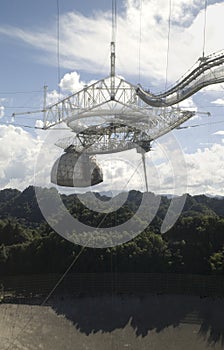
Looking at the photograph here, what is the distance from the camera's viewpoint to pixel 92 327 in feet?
54.5

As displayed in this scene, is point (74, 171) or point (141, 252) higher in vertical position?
point (74, 171)

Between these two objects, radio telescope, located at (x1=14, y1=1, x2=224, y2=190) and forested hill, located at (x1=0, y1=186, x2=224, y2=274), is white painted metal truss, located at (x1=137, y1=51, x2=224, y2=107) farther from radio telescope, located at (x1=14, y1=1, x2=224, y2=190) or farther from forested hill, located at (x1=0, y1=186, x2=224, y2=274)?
forested hill, located at (x1=0, y1=186, x2=224, y2=274)

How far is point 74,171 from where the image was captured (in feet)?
46.8

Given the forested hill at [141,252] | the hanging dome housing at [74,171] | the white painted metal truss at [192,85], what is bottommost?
the forested hill at [141,252]

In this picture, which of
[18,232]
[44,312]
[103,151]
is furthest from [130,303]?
[18,232]

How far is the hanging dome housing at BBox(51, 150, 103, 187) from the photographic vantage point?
46.9 feet

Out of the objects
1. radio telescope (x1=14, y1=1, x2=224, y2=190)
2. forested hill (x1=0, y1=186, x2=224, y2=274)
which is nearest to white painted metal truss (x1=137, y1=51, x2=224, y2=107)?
radio telescope (x1=14, y1=1, x2=224, y2=190)

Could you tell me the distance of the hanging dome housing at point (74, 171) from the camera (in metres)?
14.3

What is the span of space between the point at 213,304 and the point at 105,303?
15.2 feet

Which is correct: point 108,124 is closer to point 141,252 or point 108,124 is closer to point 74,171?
point 74,171

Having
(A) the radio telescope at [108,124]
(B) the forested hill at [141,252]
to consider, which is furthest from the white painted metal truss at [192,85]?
(B) the forested hill at [141,252]

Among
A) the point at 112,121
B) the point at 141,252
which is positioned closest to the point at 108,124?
the point at 112,121

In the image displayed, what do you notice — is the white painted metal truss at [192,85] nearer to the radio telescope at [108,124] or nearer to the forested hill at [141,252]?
the radio telescope at [108,124]

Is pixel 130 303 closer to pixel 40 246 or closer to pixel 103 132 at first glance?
pixel 40 246
